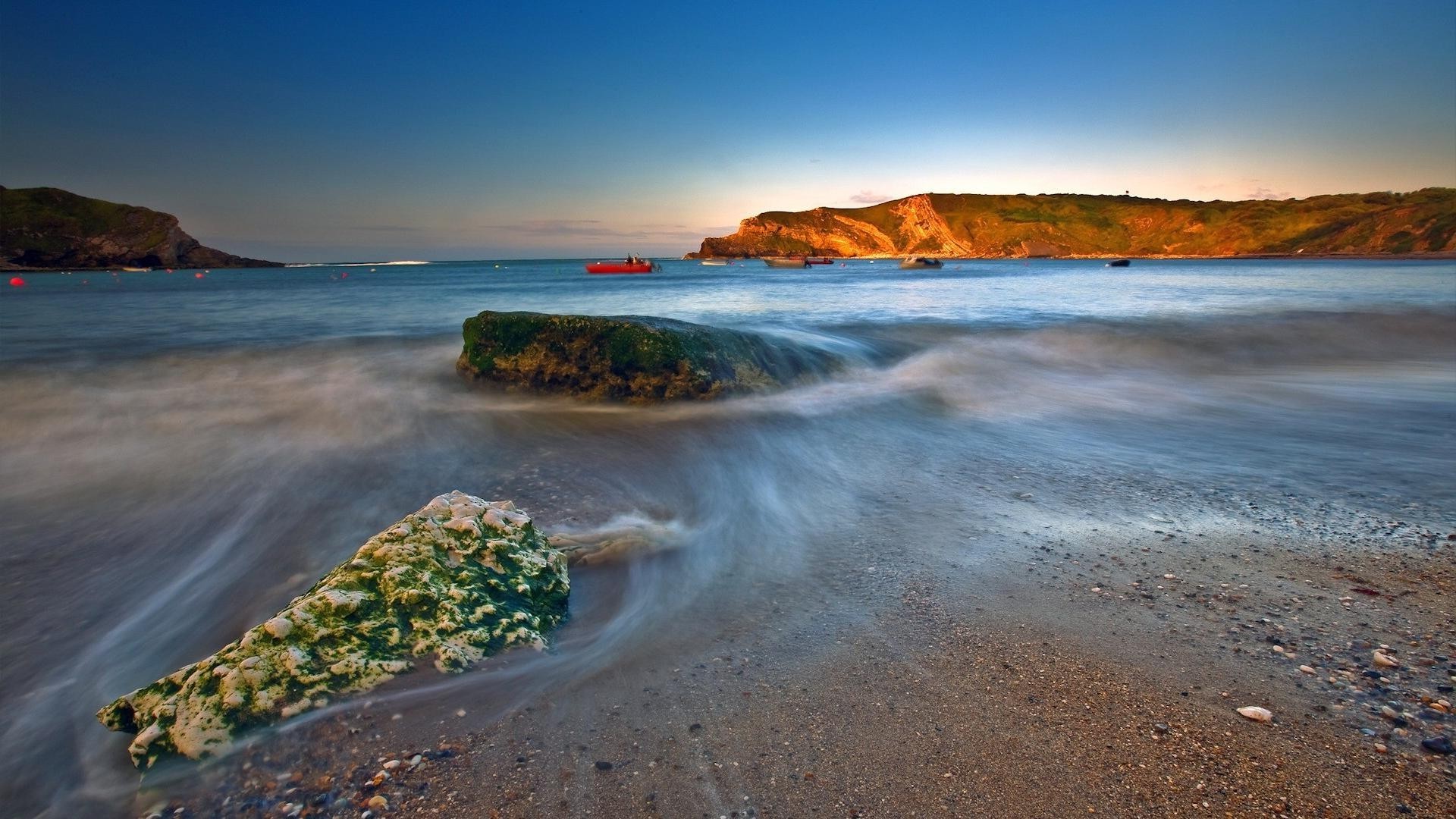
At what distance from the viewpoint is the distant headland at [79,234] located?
95.2m

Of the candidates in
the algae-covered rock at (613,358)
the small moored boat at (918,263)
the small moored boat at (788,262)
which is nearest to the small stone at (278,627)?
the algae-covered rock at (613,358)

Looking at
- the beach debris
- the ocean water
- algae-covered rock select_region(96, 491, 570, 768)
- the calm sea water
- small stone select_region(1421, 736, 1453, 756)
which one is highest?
the calm sea water

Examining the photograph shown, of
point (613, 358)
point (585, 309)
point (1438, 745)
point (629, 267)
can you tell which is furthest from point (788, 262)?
point (1438, 745)

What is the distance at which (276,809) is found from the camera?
6.17ft

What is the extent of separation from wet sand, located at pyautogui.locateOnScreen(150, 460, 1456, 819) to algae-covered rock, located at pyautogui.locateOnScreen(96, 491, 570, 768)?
0.49 feet

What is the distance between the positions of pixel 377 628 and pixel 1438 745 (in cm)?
352

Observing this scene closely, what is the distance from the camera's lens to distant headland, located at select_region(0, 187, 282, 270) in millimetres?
95188

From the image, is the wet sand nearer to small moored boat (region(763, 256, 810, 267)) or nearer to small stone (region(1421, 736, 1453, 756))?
small stone (region(1421, 736, 1453, 756))

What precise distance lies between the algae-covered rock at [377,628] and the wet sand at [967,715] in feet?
0.49

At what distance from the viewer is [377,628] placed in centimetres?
254

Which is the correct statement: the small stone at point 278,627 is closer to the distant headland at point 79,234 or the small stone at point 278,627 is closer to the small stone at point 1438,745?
the small stone at point 1438,745

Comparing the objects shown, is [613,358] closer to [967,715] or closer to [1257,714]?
[967,715]

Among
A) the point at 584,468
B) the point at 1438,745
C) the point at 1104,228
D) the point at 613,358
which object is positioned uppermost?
the point at 1104,228

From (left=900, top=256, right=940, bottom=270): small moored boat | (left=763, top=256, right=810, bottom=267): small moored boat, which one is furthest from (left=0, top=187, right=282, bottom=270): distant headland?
(left=900, top=256, right=940, bottom=270): small moored boat
